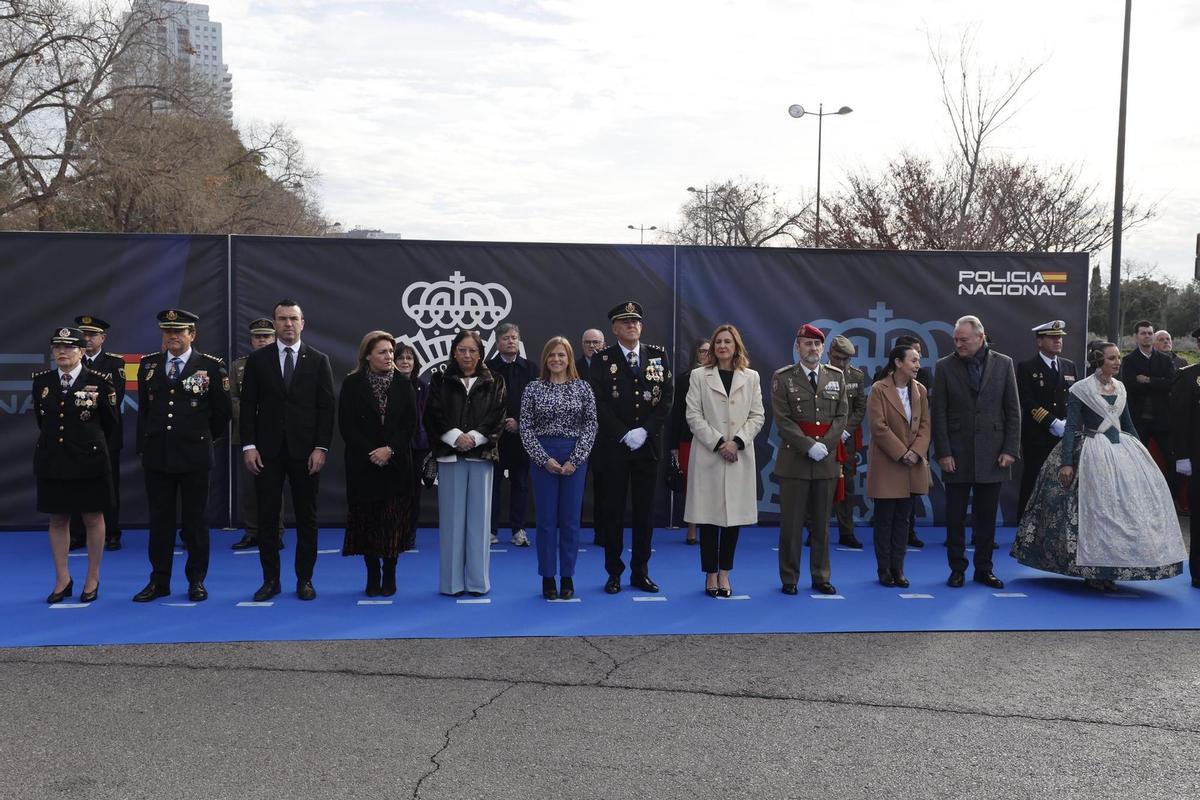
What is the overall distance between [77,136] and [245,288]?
20.5 m

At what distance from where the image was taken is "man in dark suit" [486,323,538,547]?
9.23 meters

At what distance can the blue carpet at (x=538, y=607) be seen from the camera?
657 centimetres

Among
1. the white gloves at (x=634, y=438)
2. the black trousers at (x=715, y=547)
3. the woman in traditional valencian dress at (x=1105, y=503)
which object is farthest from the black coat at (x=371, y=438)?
the woman in traditional valencian dress at (x=1105, y=503)

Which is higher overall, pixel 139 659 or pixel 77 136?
pixel 77 136

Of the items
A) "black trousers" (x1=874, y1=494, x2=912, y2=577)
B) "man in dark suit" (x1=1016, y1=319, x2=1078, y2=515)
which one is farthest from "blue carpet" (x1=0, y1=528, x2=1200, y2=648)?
"man in dark suit" (x1=1016, y1=319, x2=1078, y2=515)

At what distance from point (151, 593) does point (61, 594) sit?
1.84 feet

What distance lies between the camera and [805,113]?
31.1 metres

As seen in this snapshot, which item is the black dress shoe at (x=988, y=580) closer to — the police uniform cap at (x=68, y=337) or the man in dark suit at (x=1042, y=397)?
the man in dark suit at (x=1042, y=397)

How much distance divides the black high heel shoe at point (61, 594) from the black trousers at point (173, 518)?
53 cm

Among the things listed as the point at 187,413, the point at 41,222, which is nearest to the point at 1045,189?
the point at 187,413

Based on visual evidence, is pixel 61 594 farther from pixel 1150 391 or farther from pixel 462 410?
pixel 1150 391

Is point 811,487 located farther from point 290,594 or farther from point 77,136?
point 77,136

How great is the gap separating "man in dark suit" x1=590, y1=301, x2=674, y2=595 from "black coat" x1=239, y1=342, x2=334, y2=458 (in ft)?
6.16

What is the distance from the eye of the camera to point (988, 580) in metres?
7.97
